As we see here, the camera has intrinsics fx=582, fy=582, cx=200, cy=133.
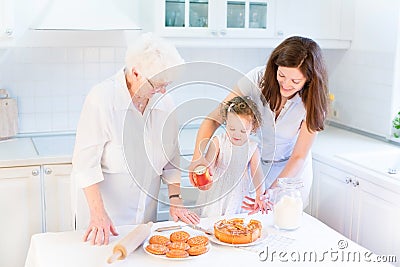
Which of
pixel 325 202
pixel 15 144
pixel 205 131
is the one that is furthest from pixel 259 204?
pixel 15 144

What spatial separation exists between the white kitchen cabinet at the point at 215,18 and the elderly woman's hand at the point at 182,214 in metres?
1.27

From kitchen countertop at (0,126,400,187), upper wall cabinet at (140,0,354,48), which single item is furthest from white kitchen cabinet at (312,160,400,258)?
upper wall cabinet at (140,0,354,48)

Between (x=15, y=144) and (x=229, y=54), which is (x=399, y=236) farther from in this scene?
(x=15, y=144)

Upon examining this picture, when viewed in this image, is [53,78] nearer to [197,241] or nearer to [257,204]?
[257,204]

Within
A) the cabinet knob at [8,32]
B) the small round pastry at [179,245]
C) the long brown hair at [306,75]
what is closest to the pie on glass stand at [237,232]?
the small round pastry at [179,245]

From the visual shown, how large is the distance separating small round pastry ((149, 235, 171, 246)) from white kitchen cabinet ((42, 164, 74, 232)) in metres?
1.16

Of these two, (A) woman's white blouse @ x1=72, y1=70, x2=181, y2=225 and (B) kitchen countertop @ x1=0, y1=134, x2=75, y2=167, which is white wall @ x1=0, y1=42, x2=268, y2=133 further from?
(A) woman's white blouse @ x1=72, y1=70, x2=181, y2=225

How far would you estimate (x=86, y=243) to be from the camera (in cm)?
185

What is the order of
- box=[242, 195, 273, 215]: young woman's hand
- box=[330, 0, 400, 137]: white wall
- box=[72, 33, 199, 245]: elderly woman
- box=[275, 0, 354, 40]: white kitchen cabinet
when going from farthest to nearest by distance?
box=[275, 0, 354, 40]: white kitchen cabinet, box=[330, 0, 400, 137]: white wall, box=[242, 195, 273, 215]: young woman's hand, box=[72, 33, 199, 245]: elderly woman

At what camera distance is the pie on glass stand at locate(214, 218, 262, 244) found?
72.2 inches

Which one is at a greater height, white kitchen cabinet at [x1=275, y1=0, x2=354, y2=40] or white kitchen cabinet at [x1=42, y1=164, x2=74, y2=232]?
white kitchen cabinet at [x1=275, y1=0, x2=354, y2=40]

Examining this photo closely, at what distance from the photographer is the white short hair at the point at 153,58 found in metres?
1.92

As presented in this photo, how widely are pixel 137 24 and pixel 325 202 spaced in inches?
53.2

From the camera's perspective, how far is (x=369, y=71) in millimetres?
3348
